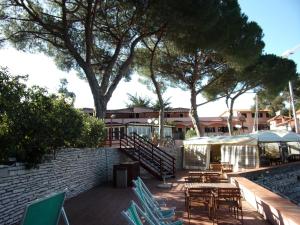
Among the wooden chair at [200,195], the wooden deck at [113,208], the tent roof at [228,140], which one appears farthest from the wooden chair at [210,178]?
the tent roof at [228,140]

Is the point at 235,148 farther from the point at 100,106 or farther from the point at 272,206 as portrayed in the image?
the point at 272,206

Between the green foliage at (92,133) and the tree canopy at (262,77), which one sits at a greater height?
the tree canopy at (262,77)

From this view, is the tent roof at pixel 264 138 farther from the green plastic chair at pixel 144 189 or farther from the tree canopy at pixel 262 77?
the green plastic chair at pixel 144 189

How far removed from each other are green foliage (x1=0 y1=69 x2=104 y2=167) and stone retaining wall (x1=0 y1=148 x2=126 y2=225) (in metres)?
0.37

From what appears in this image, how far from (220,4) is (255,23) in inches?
155

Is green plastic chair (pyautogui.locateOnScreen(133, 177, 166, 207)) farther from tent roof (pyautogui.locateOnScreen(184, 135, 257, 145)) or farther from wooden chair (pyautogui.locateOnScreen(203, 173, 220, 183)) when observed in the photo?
tent roof (pyautogui.locateOnScreen(184, 135, 257, 145))

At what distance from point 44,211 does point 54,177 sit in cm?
570

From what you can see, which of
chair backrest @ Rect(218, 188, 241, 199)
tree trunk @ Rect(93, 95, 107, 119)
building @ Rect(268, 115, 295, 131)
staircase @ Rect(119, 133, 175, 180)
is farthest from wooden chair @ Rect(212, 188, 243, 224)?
building @ Rect(268, 115, 295, 131)

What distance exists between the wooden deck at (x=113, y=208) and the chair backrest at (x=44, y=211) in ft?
10.6

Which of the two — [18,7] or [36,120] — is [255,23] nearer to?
[18,7]

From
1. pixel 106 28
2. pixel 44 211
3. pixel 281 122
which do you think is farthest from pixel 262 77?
pixel 281 122

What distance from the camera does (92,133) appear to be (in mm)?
12711

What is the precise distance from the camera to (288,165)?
16.6 meters

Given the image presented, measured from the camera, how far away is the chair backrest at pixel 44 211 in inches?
128
